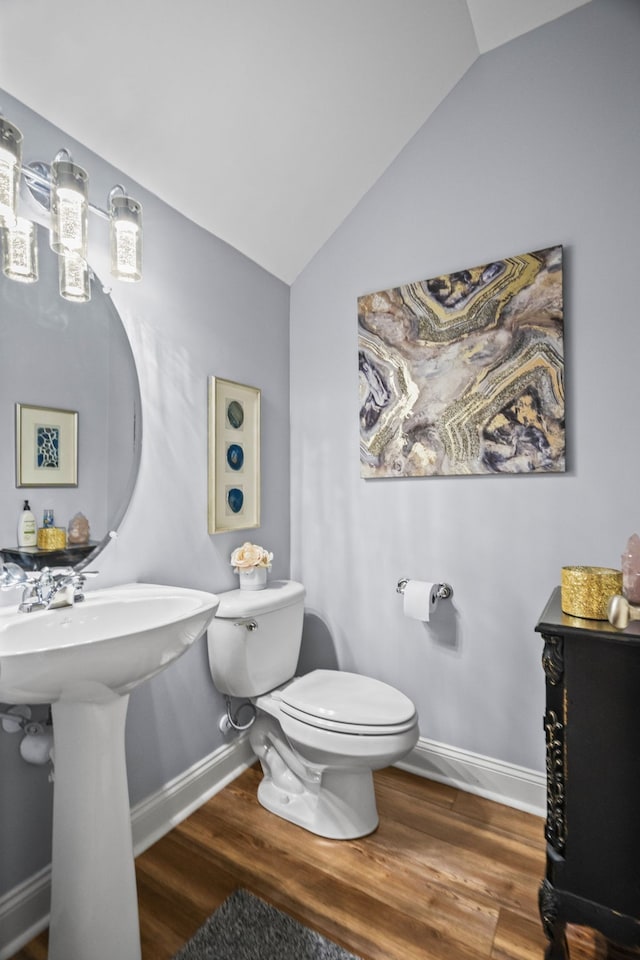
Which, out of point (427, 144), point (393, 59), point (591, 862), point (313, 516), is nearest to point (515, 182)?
point (427, 144)

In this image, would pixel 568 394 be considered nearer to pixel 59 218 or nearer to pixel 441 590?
pixel 441 590

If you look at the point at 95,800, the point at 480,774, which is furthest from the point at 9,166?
the point at 480,774

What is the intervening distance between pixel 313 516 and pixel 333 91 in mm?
1642

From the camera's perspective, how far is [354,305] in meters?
2.16

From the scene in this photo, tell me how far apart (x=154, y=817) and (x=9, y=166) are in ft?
6.30

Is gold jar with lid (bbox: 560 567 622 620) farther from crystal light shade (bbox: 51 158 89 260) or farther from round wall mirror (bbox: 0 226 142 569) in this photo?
crystal light shade (bbox: 51 158 89 260)

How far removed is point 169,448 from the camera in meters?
1.75

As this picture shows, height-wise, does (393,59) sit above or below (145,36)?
above

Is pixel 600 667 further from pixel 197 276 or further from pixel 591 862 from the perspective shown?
Result: pixel 197 276

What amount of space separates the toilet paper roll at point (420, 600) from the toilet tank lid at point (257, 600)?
1.40ft

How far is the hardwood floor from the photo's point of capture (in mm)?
1263

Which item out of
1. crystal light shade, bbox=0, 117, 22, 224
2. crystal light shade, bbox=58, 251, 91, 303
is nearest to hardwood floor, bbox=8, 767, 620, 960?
crystal light shade, bbox=58, 251, 91, 303

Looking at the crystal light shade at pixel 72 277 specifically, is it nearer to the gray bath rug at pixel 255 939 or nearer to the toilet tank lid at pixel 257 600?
the toilet tank lid at pixel 257 600

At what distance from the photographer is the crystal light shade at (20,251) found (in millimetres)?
1255
